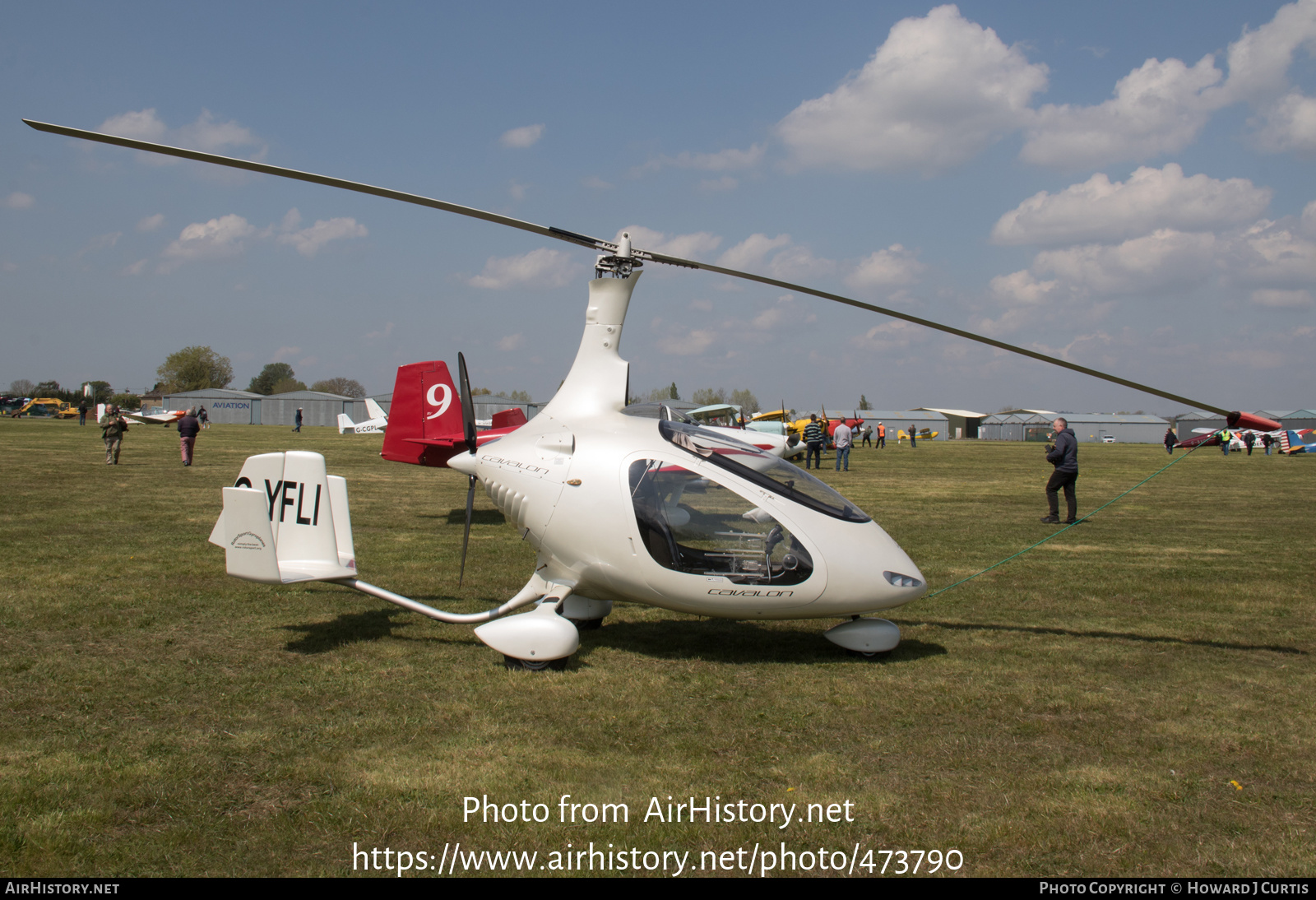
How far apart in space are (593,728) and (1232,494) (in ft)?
77.1

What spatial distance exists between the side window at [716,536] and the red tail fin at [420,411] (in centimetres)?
864

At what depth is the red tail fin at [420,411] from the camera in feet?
45.4

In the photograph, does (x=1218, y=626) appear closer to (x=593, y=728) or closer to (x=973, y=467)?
(x=593, y=728)

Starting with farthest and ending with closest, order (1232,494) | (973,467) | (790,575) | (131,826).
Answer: (973,467), (1232,494), (790,575), (131,826)

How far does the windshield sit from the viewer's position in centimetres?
609

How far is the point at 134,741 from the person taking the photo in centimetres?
463

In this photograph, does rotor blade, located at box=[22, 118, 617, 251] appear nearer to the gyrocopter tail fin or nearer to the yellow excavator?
the gyrocopter tail fin

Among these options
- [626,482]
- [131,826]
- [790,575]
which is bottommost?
[131,826]

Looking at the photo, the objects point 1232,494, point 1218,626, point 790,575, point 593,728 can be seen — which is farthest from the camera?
point 1232,494

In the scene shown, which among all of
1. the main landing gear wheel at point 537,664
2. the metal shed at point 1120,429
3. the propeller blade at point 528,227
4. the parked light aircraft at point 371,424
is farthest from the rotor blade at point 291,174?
the metal shed at point 1120,429

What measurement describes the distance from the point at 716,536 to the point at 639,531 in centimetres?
56

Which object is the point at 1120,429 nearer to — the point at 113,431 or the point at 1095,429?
the point at 1095,429

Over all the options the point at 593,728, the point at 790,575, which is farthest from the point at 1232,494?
the point at 593,728

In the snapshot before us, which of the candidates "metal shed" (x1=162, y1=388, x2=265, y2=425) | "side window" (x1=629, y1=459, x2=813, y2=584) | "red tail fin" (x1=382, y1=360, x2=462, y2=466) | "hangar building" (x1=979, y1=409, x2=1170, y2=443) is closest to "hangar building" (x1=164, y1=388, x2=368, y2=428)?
"metal shed" (x1=162, y1=388, x2=265, y2=425)
